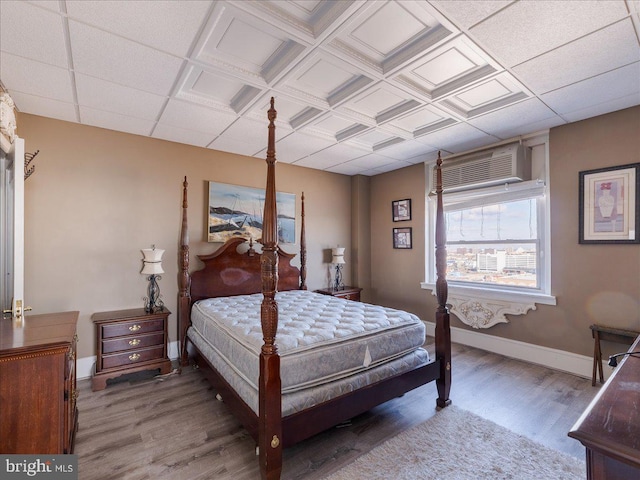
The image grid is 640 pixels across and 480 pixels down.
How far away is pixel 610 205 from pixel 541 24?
2.10 m

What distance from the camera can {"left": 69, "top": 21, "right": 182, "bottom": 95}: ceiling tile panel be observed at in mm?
1860

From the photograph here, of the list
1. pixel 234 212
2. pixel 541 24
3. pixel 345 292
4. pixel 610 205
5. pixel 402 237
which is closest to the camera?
pixel 541 24

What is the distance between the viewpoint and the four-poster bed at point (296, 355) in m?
1.69

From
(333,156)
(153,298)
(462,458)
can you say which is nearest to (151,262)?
(153,298)

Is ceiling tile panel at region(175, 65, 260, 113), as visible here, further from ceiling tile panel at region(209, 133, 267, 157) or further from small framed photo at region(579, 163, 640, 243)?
small framed photo at region(579, 163, 640, 243)

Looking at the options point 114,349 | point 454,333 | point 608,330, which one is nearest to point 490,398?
point 608,330

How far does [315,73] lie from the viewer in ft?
7.51

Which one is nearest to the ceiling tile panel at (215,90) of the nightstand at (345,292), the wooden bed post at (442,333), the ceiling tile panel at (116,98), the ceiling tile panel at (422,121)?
the ceiling tile panel at (116,98)

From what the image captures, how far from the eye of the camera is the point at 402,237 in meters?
4.86

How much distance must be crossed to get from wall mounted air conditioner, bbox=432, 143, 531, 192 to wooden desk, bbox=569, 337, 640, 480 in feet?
9.80

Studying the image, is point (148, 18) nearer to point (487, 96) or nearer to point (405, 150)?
point (487, 96)

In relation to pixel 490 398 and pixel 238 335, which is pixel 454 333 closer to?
pixel 490 398

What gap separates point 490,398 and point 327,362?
169 cm

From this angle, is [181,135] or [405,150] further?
[405,150]
